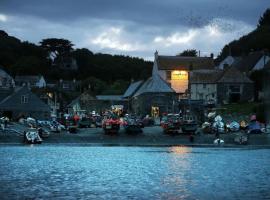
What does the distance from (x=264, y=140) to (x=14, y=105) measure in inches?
2009

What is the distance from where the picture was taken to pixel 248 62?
463ft

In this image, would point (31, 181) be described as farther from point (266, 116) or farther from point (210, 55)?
point (210, 55)

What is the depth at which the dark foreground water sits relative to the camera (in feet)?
106

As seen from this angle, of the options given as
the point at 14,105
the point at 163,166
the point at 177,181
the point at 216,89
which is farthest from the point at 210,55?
the point at 177,181

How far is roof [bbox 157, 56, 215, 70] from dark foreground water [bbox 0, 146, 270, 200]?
7834 cm

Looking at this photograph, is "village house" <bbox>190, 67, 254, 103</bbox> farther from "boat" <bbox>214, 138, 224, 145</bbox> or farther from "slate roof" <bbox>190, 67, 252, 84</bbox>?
"boat" <bbox>214, 138, 224, 145</bbox>

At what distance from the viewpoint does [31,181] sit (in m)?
37.1

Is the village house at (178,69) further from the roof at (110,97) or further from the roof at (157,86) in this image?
the roof at (110,97)

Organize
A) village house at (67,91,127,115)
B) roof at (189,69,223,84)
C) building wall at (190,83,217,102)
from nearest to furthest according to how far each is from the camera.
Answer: building wall at (190,83,217,102), roof at (189,69,223,84), village house at (67,91,127,115)

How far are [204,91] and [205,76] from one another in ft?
10.8

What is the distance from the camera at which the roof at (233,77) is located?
4796 inches

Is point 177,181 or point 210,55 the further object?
point 210,55

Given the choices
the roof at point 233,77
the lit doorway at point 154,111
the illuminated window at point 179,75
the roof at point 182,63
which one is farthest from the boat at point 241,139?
the roof at point 182,63

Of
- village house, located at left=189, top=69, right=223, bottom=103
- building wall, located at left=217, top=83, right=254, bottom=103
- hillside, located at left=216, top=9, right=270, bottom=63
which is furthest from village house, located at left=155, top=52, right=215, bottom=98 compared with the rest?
hillside, located at left=216, top=9, right=270, bottom=63
